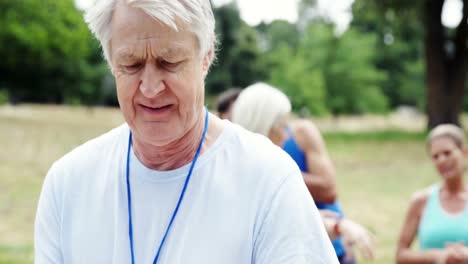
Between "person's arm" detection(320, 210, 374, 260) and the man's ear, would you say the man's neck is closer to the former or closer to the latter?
the man's ear

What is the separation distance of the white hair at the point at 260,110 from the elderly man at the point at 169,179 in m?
1.92

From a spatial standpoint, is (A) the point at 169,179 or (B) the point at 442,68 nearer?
(A) the point at 169,179

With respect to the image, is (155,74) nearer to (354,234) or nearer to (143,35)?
(143,35)

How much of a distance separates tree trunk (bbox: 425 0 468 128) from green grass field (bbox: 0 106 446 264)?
48.8 inches

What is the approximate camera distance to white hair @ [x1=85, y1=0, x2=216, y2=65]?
5.12 ft

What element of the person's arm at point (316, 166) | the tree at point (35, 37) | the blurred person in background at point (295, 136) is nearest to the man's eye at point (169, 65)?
the blurred person in background at point (295, 136)

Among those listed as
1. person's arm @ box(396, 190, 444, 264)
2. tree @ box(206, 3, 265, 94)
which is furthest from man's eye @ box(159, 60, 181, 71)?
tree @ box(206, 3, 265, 94)

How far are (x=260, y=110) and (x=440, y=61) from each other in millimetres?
23223

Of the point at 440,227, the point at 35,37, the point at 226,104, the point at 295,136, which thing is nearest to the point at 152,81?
the point at 295,136

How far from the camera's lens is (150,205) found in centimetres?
176

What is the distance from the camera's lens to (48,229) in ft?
5.91

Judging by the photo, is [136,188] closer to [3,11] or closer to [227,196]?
[227,196]

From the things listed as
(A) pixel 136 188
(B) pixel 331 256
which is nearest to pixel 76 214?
(A) pixel 136 188

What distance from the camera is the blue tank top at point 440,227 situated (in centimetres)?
427
